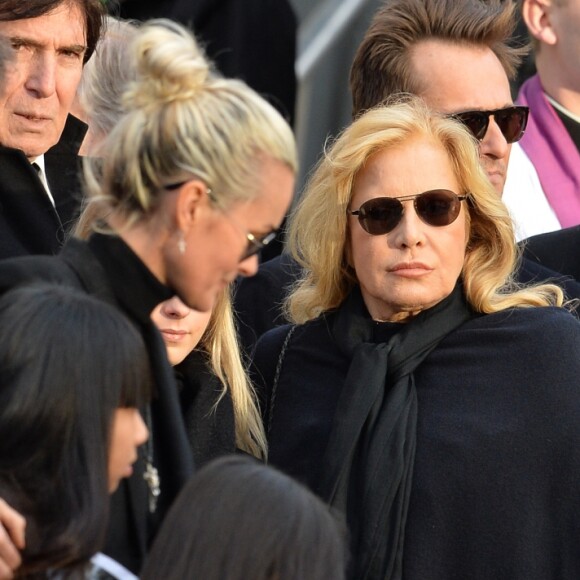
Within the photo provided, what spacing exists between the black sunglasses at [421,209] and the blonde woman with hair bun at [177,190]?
1.10m

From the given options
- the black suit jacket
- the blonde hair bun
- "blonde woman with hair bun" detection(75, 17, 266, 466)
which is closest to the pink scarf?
the black suit jacket

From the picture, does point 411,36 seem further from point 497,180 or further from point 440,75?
point 497,180

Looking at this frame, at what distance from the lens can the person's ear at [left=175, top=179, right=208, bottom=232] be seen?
2268 millimetres

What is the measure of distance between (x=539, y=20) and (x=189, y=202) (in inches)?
115

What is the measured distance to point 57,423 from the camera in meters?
1.99

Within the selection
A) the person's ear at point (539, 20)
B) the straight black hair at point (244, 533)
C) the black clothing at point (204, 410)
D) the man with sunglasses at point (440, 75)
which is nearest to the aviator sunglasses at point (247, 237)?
the straight black hair at point (244, 533)

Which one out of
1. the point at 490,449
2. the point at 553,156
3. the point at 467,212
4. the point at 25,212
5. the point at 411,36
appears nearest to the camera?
the point at 490,449

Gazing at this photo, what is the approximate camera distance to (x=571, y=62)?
480 cm

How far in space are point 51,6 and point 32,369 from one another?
5.22ft

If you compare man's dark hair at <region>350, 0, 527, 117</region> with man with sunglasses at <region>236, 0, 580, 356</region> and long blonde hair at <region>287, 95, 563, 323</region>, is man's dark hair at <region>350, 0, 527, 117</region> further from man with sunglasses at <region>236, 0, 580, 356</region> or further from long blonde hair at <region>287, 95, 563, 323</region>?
long blonde hair at <region>287, 95, 563, 323</region>

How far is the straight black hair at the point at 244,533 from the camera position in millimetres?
1896

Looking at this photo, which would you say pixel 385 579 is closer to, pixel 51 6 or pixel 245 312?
pixel 245 312

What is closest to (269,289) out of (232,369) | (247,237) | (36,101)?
(232,369)

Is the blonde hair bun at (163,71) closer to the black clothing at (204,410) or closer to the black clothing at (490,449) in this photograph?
the black clothing at (204,410)
